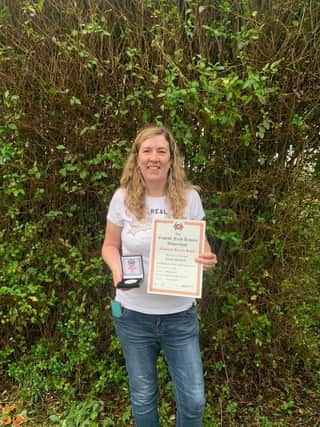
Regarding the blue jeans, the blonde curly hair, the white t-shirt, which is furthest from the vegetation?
the blue jeans

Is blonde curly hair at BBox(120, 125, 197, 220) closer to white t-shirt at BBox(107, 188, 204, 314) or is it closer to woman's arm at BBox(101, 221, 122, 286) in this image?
white t-shirt at BBox(107, 188, 204, 314)

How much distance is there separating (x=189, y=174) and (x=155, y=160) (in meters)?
0.72

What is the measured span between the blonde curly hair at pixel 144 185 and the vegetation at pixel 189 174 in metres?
0.36

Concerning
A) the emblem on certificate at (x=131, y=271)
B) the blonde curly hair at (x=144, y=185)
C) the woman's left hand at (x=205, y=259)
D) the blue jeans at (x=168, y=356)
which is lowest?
the blue jeans at (x=168, y=356)

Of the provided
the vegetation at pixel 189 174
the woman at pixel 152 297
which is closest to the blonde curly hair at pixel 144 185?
the woman at pixel 152 297

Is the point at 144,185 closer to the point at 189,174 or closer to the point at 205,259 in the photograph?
the point at 205,259

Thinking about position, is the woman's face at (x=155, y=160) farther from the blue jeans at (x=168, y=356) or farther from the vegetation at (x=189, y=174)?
the blue jeans at (x=168, y=356)

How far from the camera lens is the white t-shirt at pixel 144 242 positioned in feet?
7.06

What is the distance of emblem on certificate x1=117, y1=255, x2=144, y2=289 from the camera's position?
2.10 meters

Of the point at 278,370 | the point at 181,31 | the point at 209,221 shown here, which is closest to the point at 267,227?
the point at 209,221

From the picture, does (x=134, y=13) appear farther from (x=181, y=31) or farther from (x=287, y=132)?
(x=287, y=132)

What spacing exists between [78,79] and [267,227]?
5.43 feet

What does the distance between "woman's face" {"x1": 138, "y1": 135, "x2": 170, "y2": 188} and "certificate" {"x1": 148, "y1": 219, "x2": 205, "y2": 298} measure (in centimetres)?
24

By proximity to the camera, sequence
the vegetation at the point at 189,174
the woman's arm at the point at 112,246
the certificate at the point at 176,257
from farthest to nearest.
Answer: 1. the vegetation at the point at 189,174
2. the woman's arm at the point at 112,246
3. the certificate at the point at 176,257
